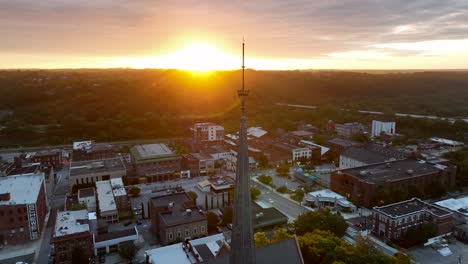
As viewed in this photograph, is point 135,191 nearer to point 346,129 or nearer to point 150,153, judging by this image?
point 150,153

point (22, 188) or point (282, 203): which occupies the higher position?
point (22, 188)

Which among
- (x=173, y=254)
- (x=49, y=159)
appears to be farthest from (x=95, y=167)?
(x=173, y=254)

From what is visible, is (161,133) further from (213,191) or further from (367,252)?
(367,252)

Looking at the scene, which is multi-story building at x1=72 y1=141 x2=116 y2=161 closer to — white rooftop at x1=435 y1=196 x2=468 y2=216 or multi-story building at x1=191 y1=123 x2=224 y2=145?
multi-story building at x1=191 y1=123 x2=224 y2=145

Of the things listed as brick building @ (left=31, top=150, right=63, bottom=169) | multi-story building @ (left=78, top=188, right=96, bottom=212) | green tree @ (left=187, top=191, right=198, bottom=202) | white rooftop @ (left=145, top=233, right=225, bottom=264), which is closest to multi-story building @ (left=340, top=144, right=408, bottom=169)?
green tree @ (left=187, top=191, right=198, bottom=202)

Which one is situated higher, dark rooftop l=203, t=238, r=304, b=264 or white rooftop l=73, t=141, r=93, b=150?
dark rooftop l=203, t=238, r=304, b=264

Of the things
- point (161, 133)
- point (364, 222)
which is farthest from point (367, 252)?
point (161, 133)

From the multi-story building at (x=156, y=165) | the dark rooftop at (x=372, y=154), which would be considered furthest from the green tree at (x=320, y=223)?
the multi-story building at (x=156, y=165)
